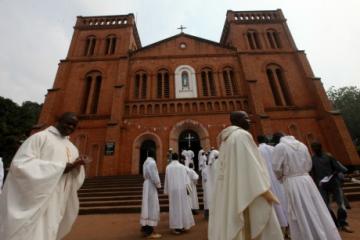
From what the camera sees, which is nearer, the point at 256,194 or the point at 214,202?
the point at 256,194

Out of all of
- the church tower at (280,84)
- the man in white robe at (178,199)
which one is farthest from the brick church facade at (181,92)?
the man in white robe at (178,199)

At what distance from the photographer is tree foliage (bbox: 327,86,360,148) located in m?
24.5

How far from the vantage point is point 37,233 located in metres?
2.15

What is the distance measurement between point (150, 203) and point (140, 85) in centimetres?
1301

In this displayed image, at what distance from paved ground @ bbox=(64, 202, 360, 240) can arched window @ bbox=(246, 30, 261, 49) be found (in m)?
15.5

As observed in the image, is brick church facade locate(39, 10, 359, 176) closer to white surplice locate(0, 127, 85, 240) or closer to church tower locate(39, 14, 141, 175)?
church tower locate(39, 14, 141, 175)

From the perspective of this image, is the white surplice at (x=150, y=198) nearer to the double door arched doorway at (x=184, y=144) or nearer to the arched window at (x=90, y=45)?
the double door arched doorway at (x=184, y=144)

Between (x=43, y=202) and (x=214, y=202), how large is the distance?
186cm

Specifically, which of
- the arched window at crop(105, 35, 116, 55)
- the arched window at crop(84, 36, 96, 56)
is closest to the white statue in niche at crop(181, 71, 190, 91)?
the arched window at crop(105, 35, 116, 55)

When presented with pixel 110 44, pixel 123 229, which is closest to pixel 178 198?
pixel 123 229

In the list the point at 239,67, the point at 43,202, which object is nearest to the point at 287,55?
the point at 239,67

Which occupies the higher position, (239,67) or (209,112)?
(239,67)

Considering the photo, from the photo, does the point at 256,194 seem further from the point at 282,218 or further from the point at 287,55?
the point at 287,55

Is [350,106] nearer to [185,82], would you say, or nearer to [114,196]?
[185,82]
